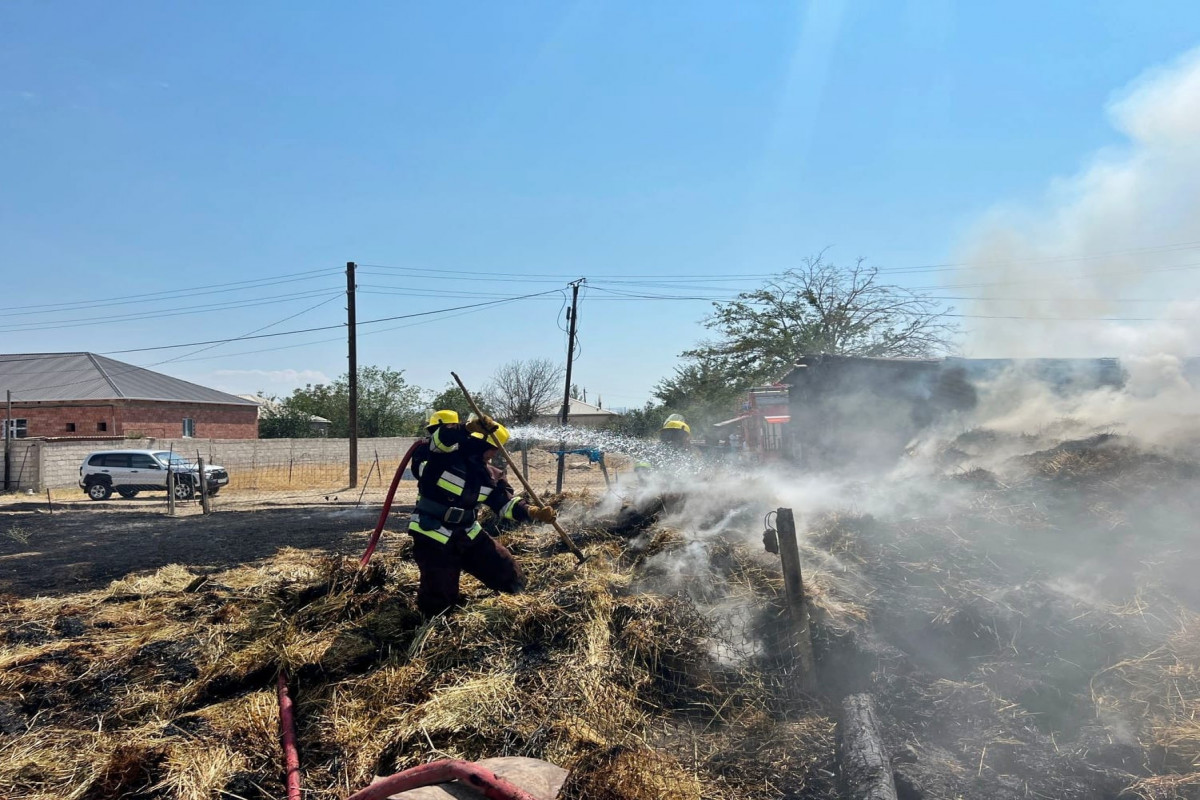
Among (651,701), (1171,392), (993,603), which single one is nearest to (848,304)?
(1171,392)

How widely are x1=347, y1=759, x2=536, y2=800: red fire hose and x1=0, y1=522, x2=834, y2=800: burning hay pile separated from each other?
0.59 metres

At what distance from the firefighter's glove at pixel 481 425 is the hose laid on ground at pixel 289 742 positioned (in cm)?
216

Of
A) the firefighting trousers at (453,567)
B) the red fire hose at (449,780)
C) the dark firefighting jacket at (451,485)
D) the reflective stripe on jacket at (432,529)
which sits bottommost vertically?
the red fire hose at (449,780)

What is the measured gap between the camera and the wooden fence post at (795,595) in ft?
14.7

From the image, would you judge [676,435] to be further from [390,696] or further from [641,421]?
[641,421]

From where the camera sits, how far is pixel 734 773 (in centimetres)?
A: 362

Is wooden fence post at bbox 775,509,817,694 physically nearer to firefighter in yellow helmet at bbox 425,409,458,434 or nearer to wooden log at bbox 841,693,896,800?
wooden log at bbox 841,693,896,800

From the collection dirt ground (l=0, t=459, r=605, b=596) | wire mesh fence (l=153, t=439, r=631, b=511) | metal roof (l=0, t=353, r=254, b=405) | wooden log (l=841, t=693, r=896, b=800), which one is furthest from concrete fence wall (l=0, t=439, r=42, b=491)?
wooden log (l=841, t=693, r=896, b=800)

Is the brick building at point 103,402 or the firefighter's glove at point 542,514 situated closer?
the firefighter's glove at point 542,514

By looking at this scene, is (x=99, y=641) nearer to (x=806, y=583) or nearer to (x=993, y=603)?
(x=806, y=583)

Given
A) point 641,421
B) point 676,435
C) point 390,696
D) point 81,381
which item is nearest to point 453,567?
point 390,696

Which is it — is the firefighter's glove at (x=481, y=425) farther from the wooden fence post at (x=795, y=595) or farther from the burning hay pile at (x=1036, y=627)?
the burning hay pile at (x=1036, y=627)

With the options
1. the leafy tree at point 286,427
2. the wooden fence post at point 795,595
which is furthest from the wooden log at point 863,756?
the leafy tree at point 286,427

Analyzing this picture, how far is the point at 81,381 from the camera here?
3481 cm
